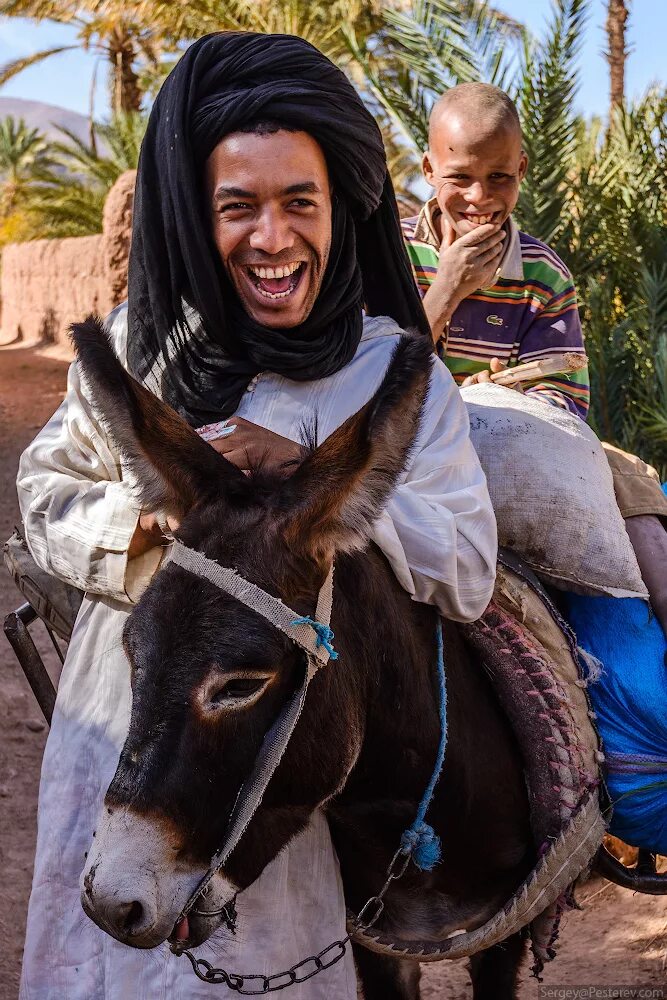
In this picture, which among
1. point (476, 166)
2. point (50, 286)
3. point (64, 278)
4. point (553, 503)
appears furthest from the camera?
point (50, 286)

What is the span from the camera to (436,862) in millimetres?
2207

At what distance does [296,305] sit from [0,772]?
13.4 feet

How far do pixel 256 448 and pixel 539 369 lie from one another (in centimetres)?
127

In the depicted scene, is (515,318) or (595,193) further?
(595,193)

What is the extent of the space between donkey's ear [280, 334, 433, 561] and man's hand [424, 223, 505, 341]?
158 centimetres

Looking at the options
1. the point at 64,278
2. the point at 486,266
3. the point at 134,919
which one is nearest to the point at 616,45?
the point at 64,278

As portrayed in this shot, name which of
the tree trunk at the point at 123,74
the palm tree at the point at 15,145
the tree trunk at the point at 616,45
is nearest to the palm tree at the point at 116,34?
the tree trunk at the point at 123,74

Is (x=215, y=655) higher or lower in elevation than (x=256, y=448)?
lower

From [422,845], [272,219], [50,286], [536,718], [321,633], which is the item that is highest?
[272,219]

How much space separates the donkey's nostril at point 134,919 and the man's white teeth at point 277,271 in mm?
1302

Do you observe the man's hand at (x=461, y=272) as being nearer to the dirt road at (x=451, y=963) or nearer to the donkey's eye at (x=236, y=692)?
the donkey's eye at (x=236, y=692)

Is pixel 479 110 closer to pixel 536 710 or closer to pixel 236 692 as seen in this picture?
pixel 536 710

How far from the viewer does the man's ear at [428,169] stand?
3764 mm

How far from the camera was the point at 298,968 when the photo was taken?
2.20 metres
